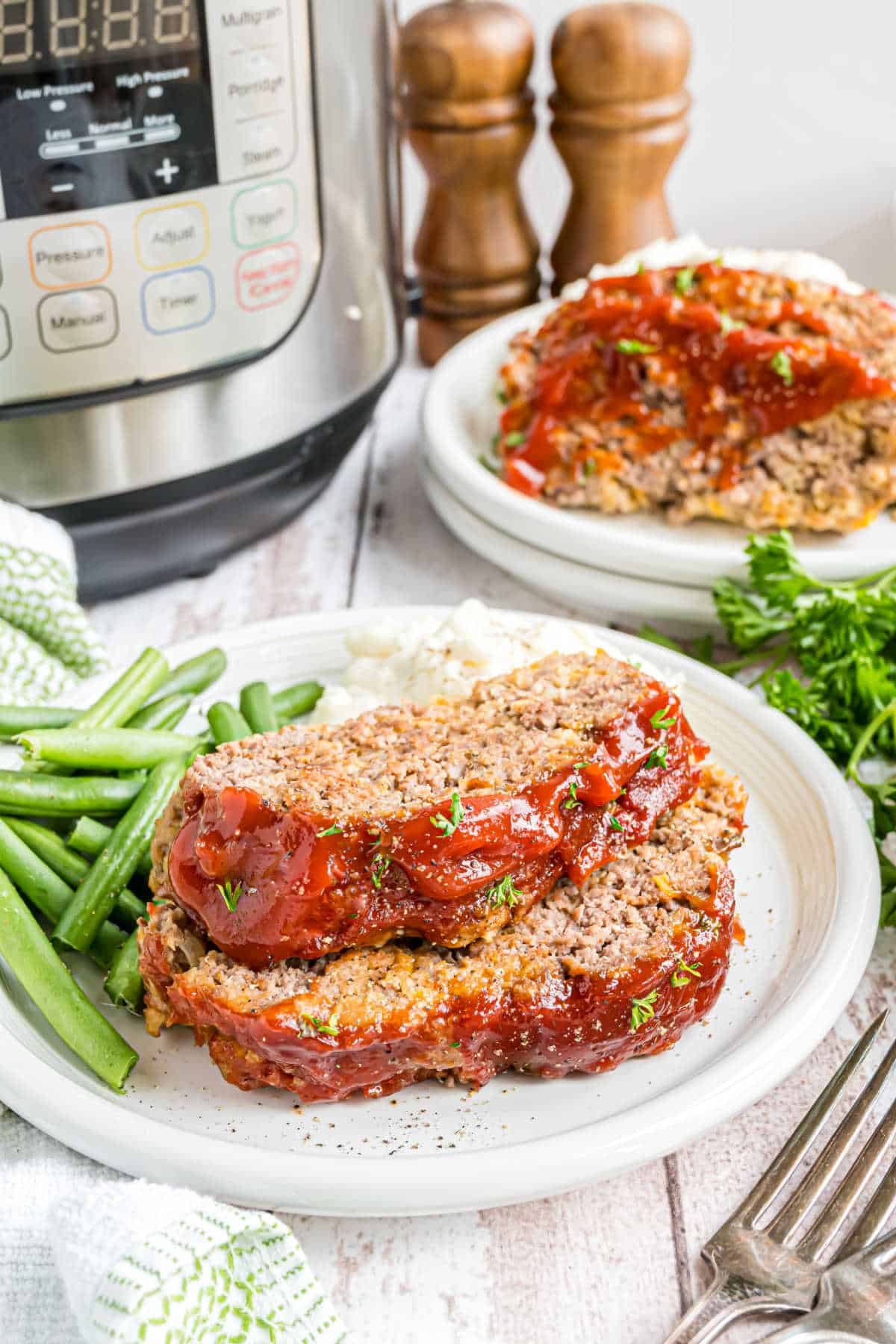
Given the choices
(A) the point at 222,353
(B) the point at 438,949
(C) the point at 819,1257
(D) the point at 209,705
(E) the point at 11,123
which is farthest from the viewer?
(A) the point at 222,353

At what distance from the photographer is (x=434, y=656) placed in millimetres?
2709

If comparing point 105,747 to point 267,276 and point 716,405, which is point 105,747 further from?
point 716,405

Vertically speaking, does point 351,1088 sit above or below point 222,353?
below

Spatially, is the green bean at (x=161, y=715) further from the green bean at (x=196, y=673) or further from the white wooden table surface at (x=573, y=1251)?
the white wooden table surface at (x=573, y=1251)

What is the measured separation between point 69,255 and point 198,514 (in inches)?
28.1

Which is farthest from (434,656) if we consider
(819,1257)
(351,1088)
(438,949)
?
(819,1257)

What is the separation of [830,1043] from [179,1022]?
103 centimetres

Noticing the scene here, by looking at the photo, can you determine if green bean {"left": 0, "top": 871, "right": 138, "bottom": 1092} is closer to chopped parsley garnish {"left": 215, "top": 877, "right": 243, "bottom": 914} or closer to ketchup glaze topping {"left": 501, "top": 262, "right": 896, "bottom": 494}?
chopped parsley garnish {"left": 215, "top": 877, "right": 243, "bottom": 914}

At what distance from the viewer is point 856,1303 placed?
164 cm

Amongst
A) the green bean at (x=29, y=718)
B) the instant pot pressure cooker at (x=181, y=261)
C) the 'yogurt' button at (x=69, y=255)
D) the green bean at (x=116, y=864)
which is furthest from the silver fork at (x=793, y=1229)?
the 'yogurt' button at (x=69, y=255)

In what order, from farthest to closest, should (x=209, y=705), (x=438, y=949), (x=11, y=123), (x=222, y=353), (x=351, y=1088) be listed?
(x=222, y=353) → (x=209, y=705) → (x=11, y=123) → (x=438, y=949) → (x=351, y=1088)

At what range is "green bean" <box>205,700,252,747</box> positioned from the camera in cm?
270

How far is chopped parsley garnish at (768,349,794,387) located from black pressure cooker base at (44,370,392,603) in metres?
1.02

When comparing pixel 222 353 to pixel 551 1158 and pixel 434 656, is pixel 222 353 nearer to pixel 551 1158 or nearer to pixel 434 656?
pixel 434 656
